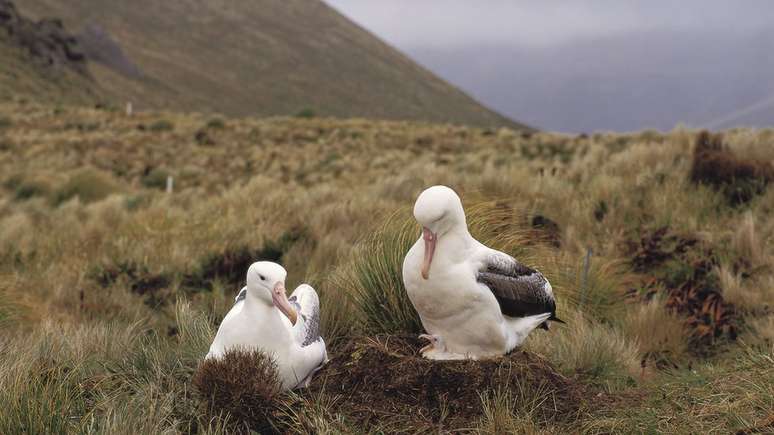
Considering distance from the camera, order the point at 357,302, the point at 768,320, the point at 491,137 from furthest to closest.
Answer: the point at 491,137
the point at 768,320
the point at 357,302

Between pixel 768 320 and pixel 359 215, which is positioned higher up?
pixel 768 320

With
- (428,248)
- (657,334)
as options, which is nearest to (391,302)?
(428,248)

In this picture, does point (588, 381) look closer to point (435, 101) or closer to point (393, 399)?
point (393, 399)

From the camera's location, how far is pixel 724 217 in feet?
27.0

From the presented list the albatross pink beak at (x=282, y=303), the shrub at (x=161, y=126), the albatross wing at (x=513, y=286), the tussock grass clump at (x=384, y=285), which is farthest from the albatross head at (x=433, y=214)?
the shrub at (x=161, y=126)

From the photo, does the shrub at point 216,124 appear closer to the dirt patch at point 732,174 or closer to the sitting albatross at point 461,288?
the dirt patch at point 732,174

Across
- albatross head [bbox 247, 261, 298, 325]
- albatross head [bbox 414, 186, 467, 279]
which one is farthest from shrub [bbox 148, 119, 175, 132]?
albatross head [bbox 414, 186, 467, 279]

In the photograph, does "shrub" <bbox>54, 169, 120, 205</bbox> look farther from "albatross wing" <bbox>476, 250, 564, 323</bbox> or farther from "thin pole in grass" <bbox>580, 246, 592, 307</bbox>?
"albatross wing" <bbox>476, 250, 564, 323</bbox>

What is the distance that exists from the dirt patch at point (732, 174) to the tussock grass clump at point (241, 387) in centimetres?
642

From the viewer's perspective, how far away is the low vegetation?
12.4 ft

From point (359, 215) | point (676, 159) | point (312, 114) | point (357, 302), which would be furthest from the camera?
point (312, 114)

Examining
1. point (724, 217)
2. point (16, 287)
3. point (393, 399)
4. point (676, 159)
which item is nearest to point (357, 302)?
point (393, 399)

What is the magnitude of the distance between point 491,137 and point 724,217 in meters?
13.1

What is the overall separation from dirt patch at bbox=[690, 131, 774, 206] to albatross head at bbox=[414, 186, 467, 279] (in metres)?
5.85
